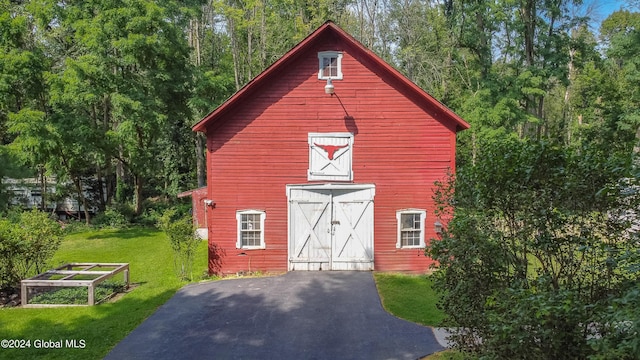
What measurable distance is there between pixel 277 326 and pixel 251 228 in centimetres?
477

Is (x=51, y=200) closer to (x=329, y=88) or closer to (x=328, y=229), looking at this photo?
(x=328, y=229)

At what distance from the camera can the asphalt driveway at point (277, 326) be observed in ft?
24.9

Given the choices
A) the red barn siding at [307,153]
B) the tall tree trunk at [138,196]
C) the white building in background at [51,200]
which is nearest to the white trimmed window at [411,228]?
the red barn siding at [307,153]

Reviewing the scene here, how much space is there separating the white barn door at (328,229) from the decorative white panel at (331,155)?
1.40ft

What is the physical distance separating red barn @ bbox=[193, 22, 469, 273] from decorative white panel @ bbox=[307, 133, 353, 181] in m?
0.03

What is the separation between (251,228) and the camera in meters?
13.1

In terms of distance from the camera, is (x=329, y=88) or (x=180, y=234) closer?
(x=180, y=234)

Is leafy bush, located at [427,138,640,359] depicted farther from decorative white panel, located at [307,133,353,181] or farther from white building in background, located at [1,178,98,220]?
white building in background, located at [1,178,98,220]

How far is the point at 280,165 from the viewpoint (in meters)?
13.0

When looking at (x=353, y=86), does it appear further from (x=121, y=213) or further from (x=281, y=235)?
(x=121, y=213)

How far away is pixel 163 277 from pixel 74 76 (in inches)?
527

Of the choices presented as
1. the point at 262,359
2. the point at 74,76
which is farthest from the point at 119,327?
the point at 74,76

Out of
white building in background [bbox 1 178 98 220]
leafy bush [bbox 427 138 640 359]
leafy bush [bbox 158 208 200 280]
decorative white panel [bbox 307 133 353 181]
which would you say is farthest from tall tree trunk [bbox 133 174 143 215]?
leafy bush [bbox 427 138 640 359]

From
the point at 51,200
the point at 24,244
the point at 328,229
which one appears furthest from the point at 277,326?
the point at 51,200
